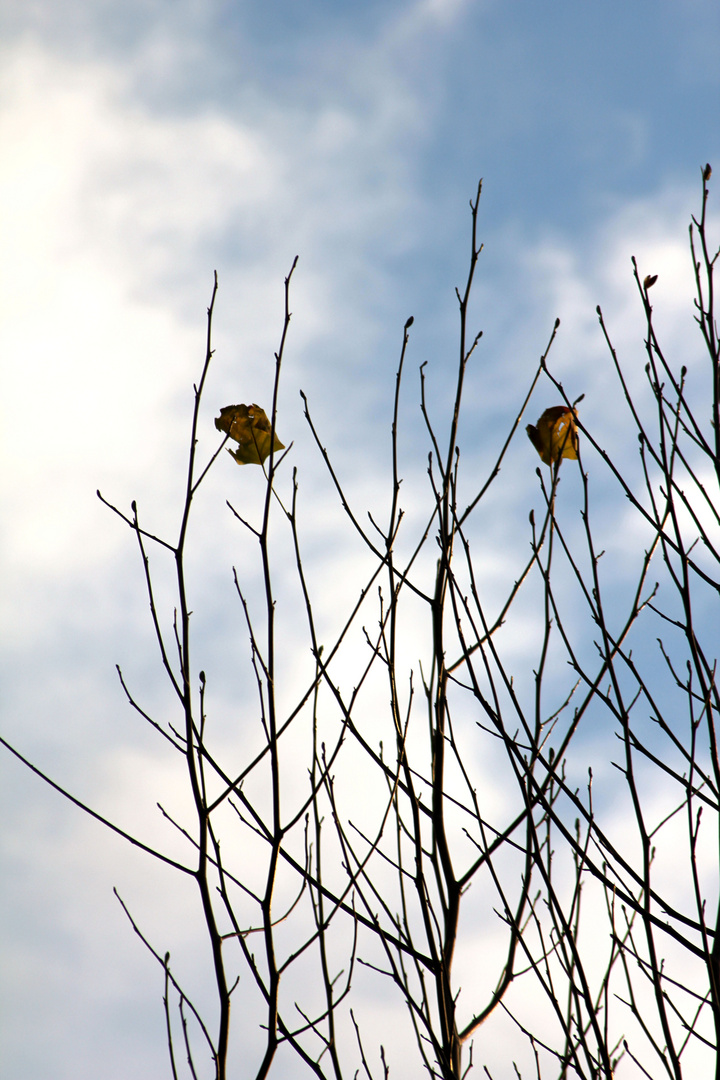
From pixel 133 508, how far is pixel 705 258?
5.73ft

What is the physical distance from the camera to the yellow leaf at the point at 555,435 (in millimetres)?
2422

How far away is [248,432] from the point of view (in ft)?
8.13

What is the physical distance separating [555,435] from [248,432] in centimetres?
90

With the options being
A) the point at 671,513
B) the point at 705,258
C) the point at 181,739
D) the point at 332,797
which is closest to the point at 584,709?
the point at 671,513

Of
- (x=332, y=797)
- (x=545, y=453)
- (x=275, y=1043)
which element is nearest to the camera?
(x=275, y=1043)

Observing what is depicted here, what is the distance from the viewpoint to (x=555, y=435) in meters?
2.45

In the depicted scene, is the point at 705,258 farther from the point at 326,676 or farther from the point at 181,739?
the point at 181,739

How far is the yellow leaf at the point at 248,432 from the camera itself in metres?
2.47

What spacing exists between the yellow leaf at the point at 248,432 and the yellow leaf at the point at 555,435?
77cm

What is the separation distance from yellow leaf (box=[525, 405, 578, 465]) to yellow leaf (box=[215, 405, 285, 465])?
0.77 meters

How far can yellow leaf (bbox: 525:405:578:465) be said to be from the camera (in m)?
2.42

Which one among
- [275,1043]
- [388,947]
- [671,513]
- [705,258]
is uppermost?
[705,258]

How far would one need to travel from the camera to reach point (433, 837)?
195 centimetres

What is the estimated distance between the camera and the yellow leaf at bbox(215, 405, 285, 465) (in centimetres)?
247
